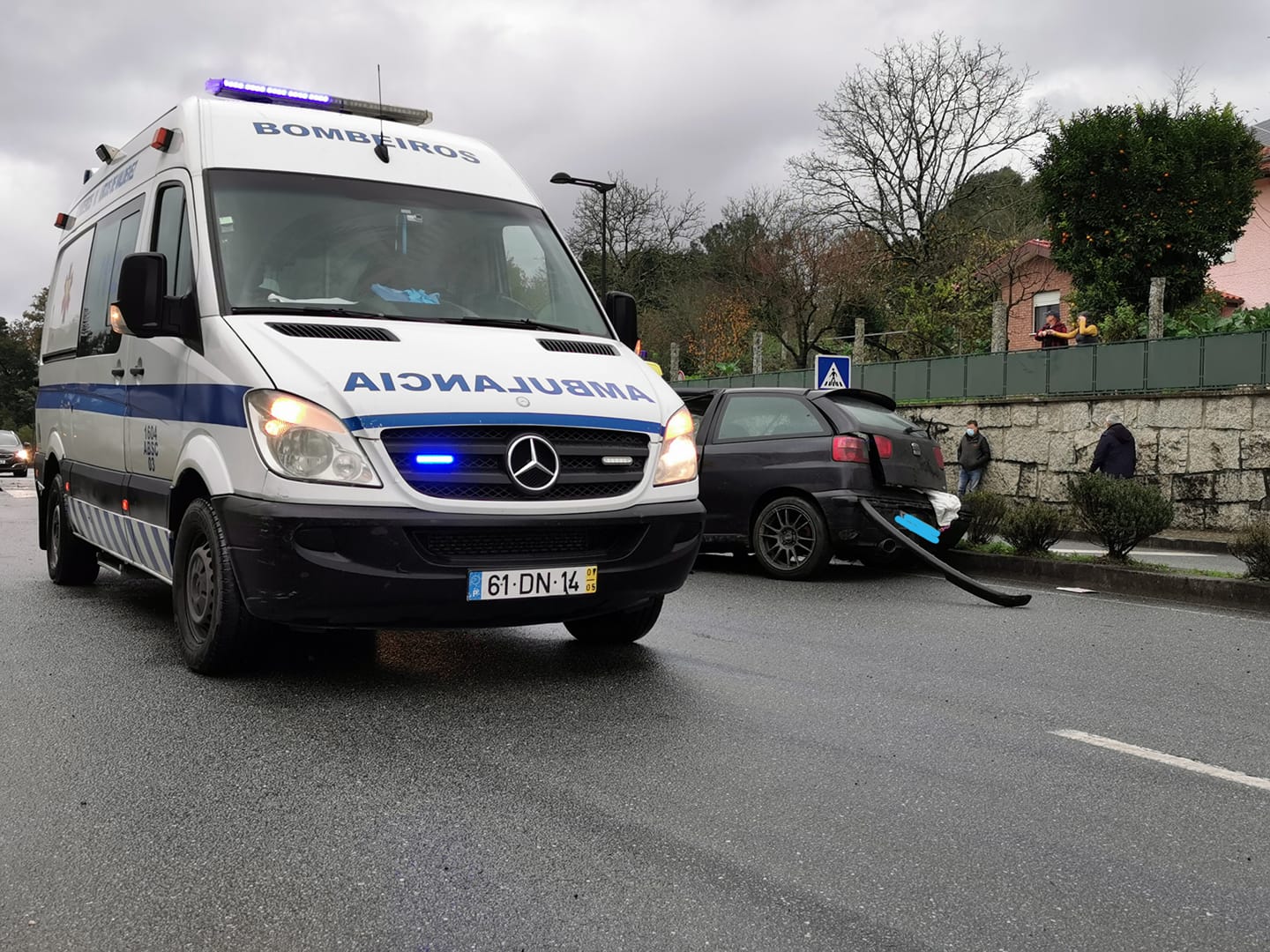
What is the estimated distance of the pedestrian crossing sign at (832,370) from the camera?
55.8 ft

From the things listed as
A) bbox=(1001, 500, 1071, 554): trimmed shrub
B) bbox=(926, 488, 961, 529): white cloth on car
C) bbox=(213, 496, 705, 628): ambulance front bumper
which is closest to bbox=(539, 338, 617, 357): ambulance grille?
bbox=(213, 496, 705, 628): ambulance front bumper

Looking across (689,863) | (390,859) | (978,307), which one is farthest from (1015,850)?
(978,307)

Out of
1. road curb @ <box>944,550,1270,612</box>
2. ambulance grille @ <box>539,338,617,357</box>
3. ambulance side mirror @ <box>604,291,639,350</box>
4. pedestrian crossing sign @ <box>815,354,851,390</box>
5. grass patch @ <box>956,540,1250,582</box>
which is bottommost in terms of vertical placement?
road curb @ <box>944,550,1270,612</box>

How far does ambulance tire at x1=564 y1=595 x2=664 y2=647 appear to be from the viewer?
6184mm

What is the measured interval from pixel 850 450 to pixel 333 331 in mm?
5463

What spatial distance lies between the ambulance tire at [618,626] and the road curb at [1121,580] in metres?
4.78

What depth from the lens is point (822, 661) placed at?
6.05m

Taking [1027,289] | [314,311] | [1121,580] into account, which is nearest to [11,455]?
A: [1027,289]

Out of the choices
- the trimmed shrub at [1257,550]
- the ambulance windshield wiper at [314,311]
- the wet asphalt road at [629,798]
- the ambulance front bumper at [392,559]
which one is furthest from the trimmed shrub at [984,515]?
the ambulance windshield wiper at [314,311]

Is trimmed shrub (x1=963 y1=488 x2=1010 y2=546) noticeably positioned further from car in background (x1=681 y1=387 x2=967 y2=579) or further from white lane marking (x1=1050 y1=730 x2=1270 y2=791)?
white lane marking (x1=1050 y1=730 x2=1270 y2=791)

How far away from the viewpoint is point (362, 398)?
474cm

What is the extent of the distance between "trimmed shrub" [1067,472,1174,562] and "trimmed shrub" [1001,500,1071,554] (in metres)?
0.39

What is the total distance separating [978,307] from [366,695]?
102 feet

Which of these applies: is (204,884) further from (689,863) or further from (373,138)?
(373,138)
